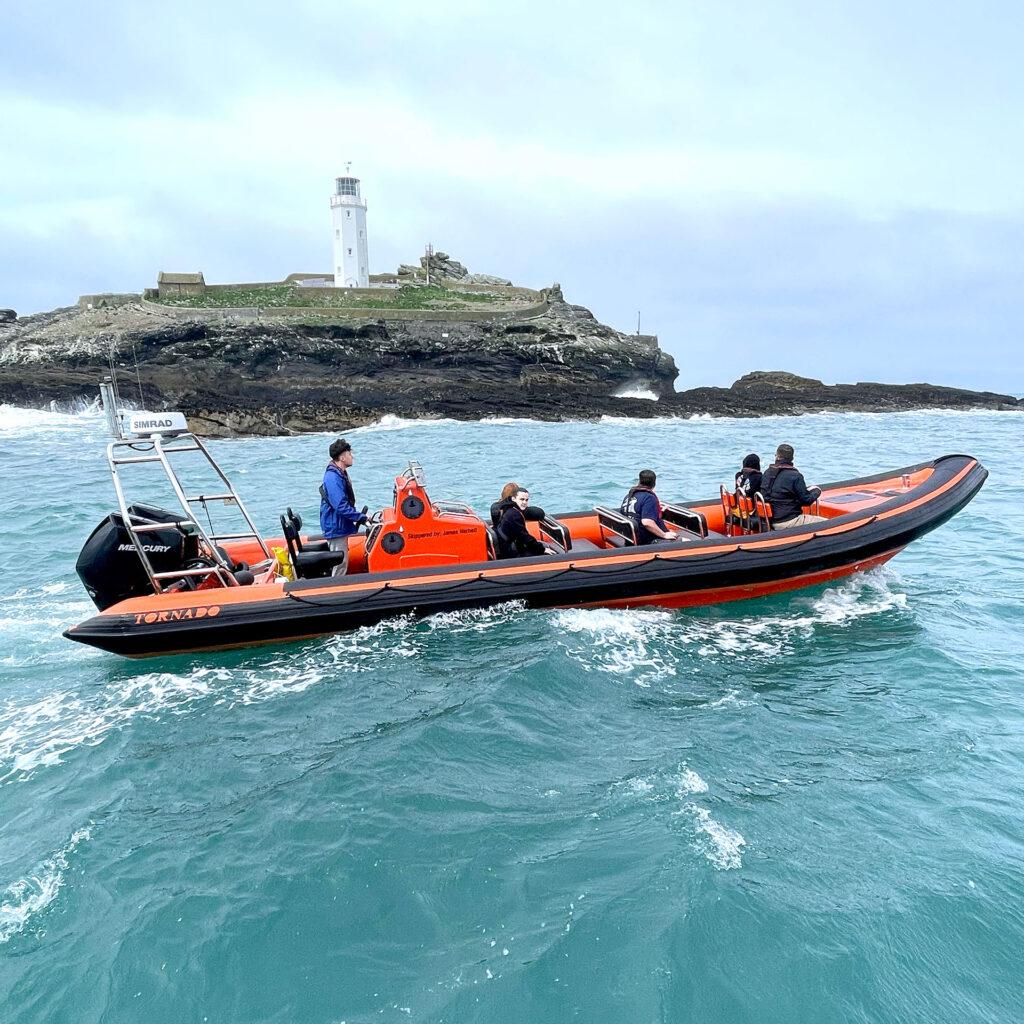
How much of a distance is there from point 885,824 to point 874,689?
215cm

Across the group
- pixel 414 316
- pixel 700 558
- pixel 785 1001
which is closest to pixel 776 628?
pixel 700 558

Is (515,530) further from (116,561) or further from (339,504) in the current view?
(116,561)

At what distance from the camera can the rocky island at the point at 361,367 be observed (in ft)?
136

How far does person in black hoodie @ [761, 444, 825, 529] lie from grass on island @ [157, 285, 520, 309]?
4671 cm

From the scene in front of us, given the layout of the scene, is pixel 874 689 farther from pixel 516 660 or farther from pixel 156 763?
pixel 156 763

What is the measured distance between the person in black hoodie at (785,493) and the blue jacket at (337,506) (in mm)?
4900

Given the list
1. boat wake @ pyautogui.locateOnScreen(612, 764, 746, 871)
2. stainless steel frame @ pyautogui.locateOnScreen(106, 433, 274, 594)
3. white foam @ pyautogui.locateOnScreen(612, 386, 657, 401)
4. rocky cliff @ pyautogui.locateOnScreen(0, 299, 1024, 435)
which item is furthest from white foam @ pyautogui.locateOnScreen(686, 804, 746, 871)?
white foam @ pyautogui.locateOnScreen(612, 386, 657, 401)

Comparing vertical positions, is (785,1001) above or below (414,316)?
below

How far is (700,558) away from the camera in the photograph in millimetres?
8477

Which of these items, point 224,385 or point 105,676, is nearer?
point 105,676

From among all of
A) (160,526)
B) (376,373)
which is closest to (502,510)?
(160,526)

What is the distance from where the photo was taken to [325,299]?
54812 mm

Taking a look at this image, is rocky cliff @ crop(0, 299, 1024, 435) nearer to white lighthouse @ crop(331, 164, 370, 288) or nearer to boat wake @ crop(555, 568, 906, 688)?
white lighthouse @ crop(331, 164, 370, 288)

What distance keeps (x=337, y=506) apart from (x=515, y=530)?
6.44 ft
